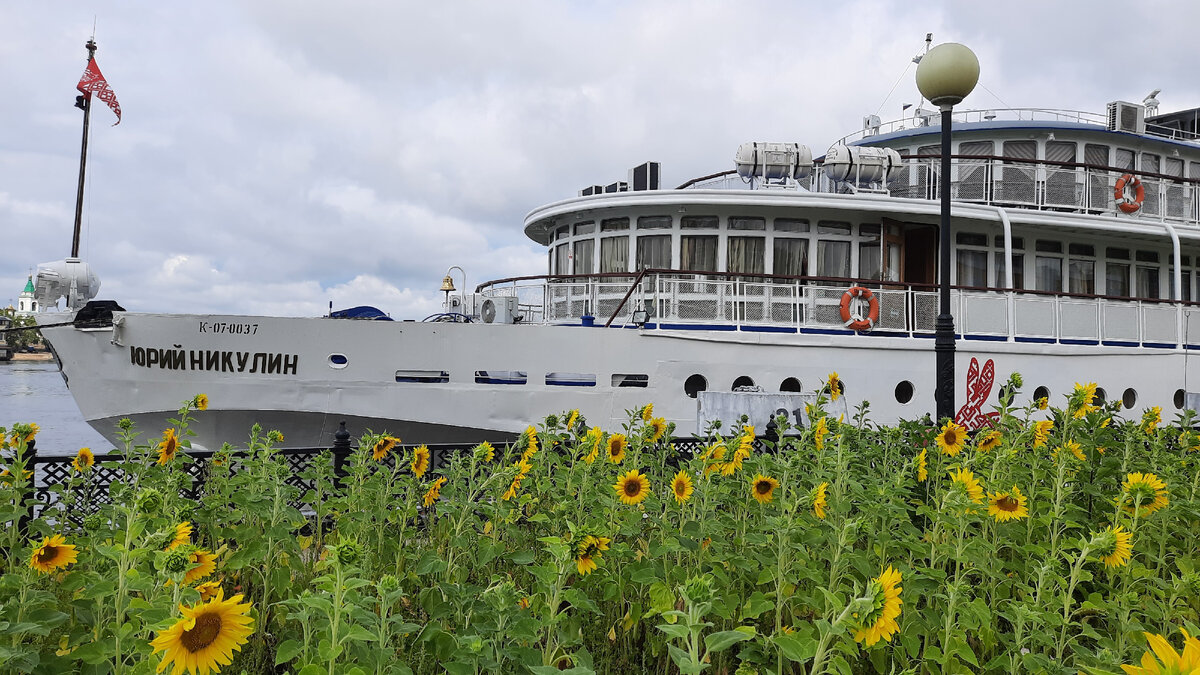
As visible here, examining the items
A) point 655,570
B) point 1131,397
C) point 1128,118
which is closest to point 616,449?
point 655,570

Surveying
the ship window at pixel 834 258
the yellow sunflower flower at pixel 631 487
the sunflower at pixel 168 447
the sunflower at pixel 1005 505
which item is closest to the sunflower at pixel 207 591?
the yellow sunflower flower at pixel 631 487

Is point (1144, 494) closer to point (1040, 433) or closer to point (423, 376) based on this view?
point (1040, 433)

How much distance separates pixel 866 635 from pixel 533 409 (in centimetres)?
871

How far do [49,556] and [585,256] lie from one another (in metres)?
12.0

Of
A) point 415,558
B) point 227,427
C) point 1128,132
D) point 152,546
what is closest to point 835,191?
point 1128,132

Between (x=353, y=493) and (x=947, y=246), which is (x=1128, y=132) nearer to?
(x=947, y=246)

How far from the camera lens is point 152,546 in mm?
2385

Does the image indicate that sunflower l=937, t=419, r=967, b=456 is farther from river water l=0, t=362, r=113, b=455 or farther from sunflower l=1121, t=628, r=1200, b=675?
river water l=0, t=362, r=113, b=455

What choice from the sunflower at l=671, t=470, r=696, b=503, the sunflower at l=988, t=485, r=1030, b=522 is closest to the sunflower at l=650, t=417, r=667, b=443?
the sunflower at l=671, t=470, r=696, b=503

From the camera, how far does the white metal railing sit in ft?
39.3

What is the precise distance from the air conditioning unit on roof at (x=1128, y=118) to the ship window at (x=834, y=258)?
7569mm

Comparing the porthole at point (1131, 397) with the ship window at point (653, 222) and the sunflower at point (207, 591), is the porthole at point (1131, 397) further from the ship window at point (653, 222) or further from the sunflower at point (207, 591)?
the sunflower at point (207, 591)

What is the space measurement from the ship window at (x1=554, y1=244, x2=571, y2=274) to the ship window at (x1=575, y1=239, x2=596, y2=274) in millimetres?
212

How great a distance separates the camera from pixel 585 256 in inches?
566
